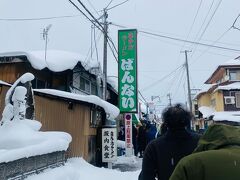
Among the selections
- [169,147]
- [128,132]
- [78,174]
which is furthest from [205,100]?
[169,147]

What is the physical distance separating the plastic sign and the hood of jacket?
12193mm

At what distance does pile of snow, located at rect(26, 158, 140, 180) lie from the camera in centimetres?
719

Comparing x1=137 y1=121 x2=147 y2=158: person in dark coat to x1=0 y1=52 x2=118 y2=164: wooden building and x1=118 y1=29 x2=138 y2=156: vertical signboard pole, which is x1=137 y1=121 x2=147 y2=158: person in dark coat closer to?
x1=118 y1=29 x2=138 y2=156: vertical signboard pole

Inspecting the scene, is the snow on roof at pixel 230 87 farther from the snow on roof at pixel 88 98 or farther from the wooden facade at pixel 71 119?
the wooden facade at pixel 71 119

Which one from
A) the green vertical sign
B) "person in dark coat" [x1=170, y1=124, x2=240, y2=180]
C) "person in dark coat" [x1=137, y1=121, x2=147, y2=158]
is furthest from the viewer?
"person in dark coat" [x1=137, y1=121, x2=147, y2=158]

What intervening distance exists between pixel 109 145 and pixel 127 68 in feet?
13.2

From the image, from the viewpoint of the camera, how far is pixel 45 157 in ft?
24.5

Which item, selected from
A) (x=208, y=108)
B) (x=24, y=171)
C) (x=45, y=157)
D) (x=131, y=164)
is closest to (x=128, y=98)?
(x=131, y=164)

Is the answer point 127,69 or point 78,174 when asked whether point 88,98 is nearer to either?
point 127,69

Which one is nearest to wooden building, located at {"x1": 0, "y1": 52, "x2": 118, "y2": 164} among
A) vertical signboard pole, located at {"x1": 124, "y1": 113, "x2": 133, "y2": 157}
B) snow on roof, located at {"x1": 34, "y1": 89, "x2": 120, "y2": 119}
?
snow on roof, located at {"x1": 34, "y1": 89, "x2": 120, "y2": 119}

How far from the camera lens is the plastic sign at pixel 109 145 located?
46.7 ft

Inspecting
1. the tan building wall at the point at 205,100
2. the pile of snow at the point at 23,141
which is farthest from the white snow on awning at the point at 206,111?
the pile of snow at the point at 23,141

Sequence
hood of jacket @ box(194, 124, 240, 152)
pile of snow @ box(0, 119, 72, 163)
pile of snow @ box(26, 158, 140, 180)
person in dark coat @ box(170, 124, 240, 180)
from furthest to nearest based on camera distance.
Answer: pile of snow @ box(26, 158, 140, 180) → pile of snow @ box(0, 119, 72, 163) → hood of jacket @ box(194, 124, 240, 152) → person in dark coat @ box(170, 124, 240, 180)

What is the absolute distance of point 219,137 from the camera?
217cm
